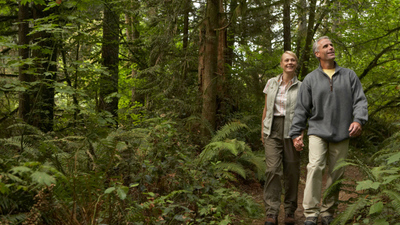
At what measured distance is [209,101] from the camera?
831 centimetres

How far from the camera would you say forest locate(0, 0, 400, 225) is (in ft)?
11.7

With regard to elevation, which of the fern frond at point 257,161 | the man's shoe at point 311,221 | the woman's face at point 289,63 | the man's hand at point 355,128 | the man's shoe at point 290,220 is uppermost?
the woman's face at point 289,63

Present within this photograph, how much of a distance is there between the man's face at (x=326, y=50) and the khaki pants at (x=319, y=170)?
3.48 feet

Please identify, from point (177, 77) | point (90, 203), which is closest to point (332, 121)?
point (90, 203)

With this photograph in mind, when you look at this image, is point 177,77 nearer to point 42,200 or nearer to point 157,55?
point 157,55

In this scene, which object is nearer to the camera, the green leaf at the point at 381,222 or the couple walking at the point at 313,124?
the green leaf at the point at 381,222

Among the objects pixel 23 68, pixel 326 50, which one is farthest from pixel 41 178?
pixel 23 68

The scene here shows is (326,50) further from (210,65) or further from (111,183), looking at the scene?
(210,65)

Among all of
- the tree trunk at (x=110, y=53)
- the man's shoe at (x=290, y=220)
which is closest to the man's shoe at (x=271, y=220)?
the man's shoe at (x=290, y=220)

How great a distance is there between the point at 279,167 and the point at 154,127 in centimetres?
222

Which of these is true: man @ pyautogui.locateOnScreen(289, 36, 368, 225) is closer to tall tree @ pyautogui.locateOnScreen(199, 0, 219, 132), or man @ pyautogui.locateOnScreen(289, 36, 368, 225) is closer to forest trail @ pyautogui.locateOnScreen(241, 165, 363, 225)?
forest trail @ pyautogui.locateOnScreen(241, 165, 363, 225)

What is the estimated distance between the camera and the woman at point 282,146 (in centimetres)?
489

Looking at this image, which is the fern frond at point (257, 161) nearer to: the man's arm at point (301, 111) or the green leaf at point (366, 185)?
the man's arm at point (301, 111)

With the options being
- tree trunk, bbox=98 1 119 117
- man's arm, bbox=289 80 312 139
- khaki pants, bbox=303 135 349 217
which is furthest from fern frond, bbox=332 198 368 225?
tree trunk, bbox=98 1 119 117
